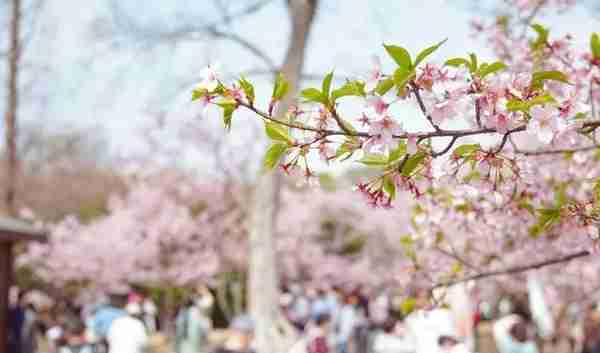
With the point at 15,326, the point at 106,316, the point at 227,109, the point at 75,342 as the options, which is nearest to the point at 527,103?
the point at 227,109

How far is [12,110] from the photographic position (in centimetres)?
1380

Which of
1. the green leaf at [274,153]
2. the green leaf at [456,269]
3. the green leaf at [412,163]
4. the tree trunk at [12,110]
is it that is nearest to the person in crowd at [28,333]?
the tree trunk at [12,110]

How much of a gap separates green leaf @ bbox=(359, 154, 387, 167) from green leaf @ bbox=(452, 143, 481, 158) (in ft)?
0.77

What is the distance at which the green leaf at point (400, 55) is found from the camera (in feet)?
7.64

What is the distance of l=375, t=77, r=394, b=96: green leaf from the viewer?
240 centimetres

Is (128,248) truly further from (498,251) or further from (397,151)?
(397,151)

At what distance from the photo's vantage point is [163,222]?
805 inches

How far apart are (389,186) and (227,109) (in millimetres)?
583

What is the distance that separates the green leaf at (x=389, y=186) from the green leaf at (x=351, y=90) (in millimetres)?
327

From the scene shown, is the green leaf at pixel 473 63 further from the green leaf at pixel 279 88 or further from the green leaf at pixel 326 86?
the green leaf at pixel 279 88

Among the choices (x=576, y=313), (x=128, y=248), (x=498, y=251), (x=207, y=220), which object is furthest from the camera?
(x=207, y=220)

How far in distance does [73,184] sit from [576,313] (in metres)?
19.6

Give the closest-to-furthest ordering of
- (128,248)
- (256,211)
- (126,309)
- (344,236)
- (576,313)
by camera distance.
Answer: (126,309), (256,211), (576,313), (128,248), (344,236)

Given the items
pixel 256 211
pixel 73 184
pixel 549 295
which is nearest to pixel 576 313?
pixel 549 295
